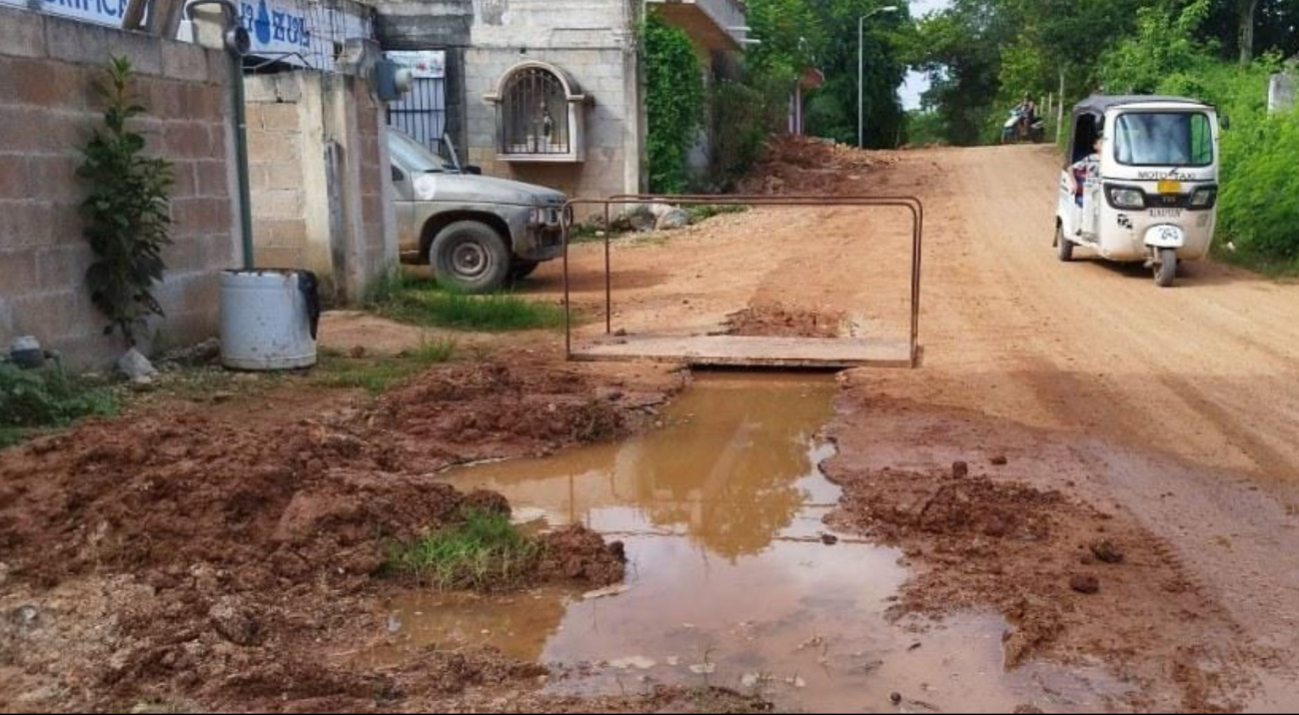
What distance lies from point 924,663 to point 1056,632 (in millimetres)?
576

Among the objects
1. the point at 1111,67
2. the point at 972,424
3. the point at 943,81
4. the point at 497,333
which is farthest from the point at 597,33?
the point at 943,81

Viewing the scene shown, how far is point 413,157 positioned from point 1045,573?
10699 mm

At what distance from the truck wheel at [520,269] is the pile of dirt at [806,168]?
10.2 meters

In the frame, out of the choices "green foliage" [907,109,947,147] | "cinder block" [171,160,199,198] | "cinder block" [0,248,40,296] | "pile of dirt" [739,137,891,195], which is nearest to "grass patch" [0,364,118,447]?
"cinder block" [0,248,40,296]

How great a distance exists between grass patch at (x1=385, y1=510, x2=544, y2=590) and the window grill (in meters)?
15.7

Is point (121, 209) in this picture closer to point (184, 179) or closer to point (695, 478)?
point (184, 179)

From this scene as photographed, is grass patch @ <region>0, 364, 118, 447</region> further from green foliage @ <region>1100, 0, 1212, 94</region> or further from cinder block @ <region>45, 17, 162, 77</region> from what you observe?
green foliage @ <region>1100, 0, 1212, 94</region>

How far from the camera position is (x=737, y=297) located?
1372 centimetres

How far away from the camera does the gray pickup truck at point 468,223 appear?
543 inches

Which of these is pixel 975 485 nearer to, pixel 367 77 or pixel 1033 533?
pixel 1033 533

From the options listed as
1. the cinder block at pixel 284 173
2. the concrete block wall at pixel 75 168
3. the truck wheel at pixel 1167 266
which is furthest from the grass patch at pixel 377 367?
the truck wheel at pixel 1167 266

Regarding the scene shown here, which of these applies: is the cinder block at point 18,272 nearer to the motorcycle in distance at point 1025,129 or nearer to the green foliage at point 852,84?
the motorcycle in distance at point 1025,129

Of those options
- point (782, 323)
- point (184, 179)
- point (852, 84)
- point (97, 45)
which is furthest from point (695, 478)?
point (852, 84)

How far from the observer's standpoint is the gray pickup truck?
543 inches
